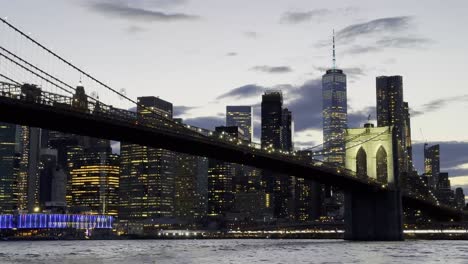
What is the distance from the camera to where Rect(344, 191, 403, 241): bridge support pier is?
8162 centimetres

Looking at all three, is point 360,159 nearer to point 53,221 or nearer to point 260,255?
point 260,255

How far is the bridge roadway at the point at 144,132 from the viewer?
4847 cm

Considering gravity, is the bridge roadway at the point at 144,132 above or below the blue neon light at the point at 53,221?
above

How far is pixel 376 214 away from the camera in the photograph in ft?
269

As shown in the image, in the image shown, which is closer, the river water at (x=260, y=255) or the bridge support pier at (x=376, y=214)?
the river water at (x=260, y=255)

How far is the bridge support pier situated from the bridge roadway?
104 centimetres

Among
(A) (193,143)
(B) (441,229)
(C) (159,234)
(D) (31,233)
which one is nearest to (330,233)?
(B) (441,229)

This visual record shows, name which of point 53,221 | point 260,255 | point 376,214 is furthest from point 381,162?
point 53,221

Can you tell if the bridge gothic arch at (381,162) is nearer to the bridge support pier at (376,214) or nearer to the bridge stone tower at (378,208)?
the bridge stone tower at (378,208)

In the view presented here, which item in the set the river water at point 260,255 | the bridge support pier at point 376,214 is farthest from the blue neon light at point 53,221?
the bridge support pier at point 376,214

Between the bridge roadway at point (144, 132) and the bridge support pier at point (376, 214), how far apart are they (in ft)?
3.42

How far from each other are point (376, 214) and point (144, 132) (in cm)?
3463

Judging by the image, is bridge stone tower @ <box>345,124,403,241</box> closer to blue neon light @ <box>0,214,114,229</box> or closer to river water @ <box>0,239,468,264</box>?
river water @ <box>0,239,468,264</box>

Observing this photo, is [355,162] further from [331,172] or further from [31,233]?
[31,233]
